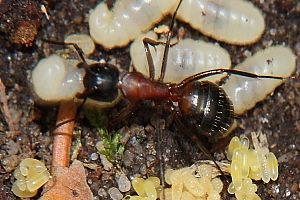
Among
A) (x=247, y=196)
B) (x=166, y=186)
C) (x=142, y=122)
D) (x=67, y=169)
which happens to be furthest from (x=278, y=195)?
(x=67, y=169)

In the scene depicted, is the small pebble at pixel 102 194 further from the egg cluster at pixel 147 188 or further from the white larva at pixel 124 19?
the white larva at pixel 124 19

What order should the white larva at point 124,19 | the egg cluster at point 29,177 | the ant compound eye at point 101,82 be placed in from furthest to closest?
the white larva at point 124,19, the ant compound eye at point 101,82, the egg cluster at point 29,177

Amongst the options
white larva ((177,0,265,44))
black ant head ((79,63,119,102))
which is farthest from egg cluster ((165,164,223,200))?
white larva ((177,0,265,44))

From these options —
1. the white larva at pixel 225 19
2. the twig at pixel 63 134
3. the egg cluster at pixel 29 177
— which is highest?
the white larva at pixel 225 19

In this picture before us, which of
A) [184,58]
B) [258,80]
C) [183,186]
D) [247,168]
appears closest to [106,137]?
[183,186]

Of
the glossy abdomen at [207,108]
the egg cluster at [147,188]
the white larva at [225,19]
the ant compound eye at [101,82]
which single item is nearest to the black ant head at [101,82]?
the ant compound eye at [101,82]

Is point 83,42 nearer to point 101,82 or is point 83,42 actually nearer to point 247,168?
point 101,82
